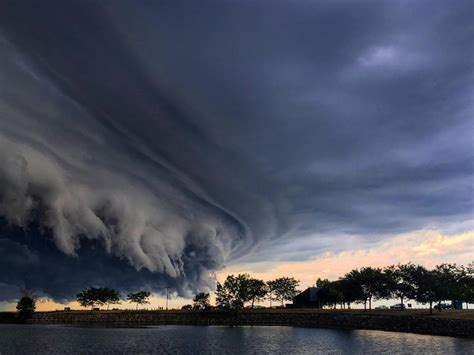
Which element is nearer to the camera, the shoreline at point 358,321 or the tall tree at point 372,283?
the shoreline at point 358,321

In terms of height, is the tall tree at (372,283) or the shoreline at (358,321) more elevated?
the tall tree at (372,283)

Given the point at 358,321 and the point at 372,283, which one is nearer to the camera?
the point at 358,321

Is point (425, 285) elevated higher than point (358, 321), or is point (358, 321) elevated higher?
point (425, 285)

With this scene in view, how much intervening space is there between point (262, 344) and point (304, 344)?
9653 mm

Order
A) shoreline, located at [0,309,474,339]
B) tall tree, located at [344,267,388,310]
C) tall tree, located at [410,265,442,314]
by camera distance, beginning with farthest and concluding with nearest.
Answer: tall tree, located at [344,267,388,310]
tall tree, located at [410,265,442,314]
shoreline, located at [0,309,474,339]

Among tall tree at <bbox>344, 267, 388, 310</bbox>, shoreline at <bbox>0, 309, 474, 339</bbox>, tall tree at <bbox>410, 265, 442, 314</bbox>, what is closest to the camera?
shoreline at <bbox>0, 309, 474, 339</bbox>

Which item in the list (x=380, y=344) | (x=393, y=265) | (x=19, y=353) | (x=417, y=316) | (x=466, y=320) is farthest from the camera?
(x=393, y=265)

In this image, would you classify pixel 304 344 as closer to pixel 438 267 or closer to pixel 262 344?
pixel 262 344

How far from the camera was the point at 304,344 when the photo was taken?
320ft

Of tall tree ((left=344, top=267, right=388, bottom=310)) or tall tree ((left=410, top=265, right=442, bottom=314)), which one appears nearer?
tall tree ((left=410, top=265, right=442, bottom=314))

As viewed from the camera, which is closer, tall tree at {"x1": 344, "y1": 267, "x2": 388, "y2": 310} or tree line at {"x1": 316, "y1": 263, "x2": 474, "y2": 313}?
tree line at {"x1": 316, "y1": 263, "x2": 474, "y2": 313}

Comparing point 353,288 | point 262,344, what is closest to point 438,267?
point 353,288

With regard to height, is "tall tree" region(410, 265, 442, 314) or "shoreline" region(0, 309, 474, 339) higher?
"tall tree" region(410, 265, 442, 314)

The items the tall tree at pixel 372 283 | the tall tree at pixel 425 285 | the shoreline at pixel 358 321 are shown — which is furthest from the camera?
the tall tree at pixel 372 283
